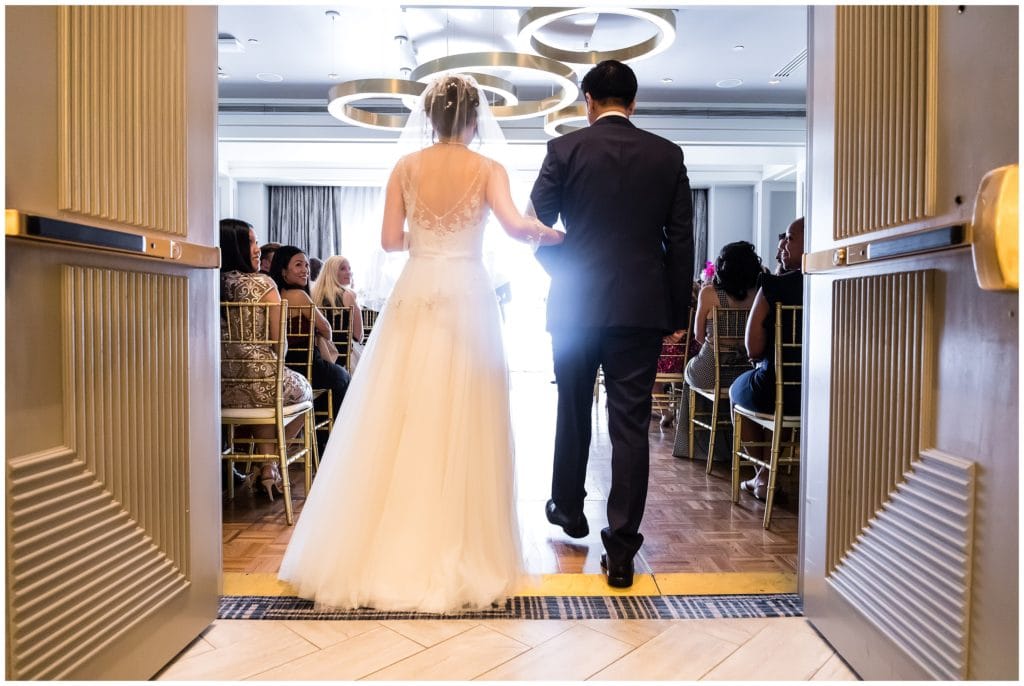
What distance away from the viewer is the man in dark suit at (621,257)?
90.0 inches

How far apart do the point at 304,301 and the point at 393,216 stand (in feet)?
5.21

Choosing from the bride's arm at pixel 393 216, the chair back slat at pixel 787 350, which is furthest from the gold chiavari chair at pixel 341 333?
the chair back slat at pixel 787 350

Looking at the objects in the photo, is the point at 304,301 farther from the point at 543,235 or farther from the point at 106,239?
the point at 106,239

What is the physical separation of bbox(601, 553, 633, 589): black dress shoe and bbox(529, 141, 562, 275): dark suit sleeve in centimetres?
98

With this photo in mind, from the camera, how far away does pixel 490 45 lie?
7.63 m

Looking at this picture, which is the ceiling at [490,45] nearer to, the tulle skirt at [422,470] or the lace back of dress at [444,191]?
the lace back of dress at [444,191]

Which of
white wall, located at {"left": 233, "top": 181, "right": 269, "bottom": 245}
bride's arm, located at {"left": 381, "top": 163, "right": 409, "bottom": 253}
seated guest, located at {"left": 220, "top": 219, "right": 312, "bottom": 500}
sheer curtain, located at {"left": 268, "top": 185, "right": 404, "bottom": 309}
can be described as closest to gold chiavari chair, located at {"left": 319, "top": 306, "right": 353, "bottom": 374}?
seated guest, located at {"left": 220, "top": 219, "right": 312, "bottom": 500}

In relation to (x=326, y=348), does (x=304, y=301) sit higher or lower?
higher

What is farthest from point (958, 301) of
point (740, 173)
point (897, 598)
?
point (740, 173)

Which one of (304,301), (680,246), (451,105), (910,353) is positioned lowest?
(910,353)

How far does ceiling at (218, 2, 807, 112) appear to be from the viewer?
657 centimetres

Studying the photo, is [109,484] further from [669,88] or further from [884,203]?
[669,88]

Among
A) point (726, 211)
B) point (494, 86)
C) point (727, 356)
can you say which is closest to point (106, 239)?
point (727, 356)

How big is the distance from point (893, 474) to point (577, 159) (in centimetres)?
131
